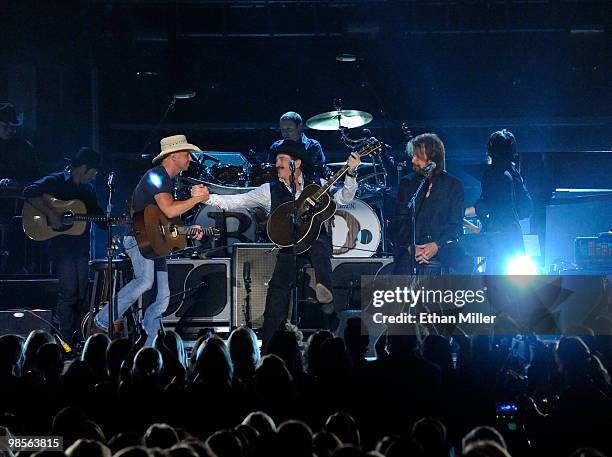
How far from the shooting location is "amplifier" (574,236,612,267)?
9586 mm

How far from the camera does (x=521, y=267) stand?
28.8ft

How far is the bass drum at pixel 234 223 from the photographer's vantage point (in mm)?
10039

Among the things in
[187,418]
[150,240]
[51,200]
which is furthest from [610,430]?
[51,200]

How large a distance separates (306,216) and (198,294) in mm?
2003

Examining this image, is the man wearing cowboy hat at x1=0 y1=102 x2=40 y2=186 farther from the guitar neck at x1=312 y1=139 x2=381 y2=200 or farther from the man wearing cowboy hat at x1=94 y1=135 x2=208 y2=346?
the guitar neck at x1=312 y1=139 x2=381 y2=200

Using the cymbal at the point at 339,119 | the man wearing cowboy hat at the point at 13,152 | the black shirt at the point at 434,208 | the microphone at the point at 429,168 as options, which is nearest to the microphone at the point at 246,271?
the black shirt at the point at 434,208

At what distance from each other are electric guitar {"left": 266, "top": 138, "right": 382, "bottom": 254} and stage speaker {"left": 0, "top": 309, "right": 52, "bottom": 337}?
9.31 ft

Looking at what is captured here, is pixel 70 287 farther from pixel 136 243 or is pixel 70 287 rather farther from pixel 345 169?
pixel 345 169

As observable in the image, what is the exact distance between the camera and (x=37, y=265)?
1029 centimetres

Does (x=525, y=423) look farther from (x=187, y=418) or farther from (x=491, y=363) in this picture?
(x=187, y=418)

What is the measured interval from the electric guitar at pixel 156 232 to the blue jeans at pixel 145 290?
28 cm

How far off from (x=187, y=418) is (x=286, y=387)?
1.92 feet

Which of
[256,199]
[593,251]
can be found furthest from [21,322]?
[593,251]

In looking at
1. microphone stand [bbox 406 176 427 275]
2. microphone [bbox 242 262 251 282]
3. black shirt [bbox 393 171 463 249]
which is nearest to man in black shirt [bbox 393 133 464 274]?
black shirt [bbox 393 171 463 249]
